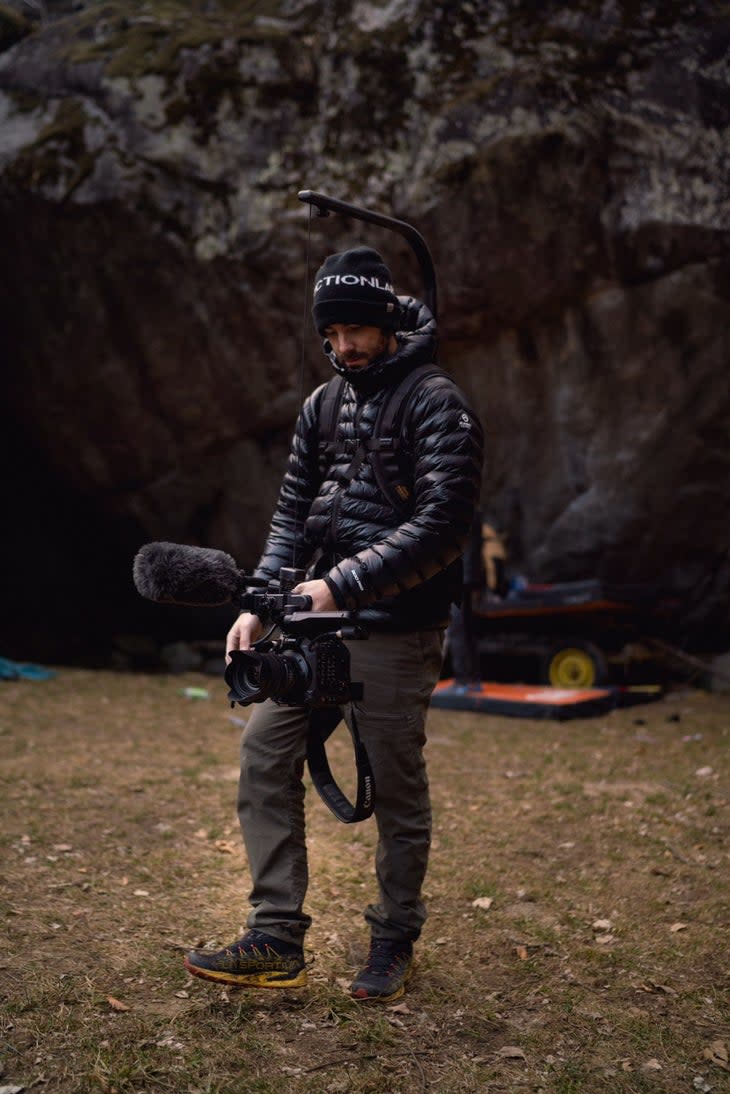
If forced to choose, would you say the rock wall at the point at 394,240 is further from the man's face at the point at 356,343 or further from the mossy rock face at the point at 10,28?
the man's face at the point at 356,343

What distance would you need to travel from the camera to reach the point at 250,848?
3.21 metres

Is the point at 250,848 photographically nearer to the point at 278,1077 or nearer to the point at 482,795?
the point at 278,1077

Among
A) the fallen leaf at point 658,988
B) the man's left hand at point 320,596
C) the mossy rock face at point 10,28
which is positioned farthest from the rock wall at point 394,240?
the man's left hand at point 320,596

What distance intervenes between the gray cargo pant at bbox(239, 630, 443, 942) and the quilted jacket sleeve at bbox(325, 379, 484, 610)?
347mm

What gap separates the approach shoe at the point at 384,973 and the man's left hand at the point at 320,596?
1.21 m

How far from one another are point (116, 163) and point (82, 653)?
5.66 metres

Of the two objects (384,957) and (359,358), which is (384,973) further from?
(359,358)

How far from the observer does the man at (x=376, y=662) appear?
10.2 ft

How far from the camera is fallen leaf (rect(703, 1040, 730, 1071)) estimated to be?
111 inches

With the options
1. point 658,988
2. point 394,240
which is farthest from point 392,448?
point 394,240

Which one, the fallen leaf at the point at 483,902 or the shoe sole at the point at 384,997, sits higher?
the shoe sole at the point at 384,997

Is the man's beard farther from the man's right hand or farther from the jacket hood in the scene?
the man's right hand

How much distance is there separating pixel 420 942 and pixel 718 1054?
1.18 metres

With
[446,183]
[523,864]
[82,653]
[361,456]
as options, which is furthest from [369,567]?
[82,653]
